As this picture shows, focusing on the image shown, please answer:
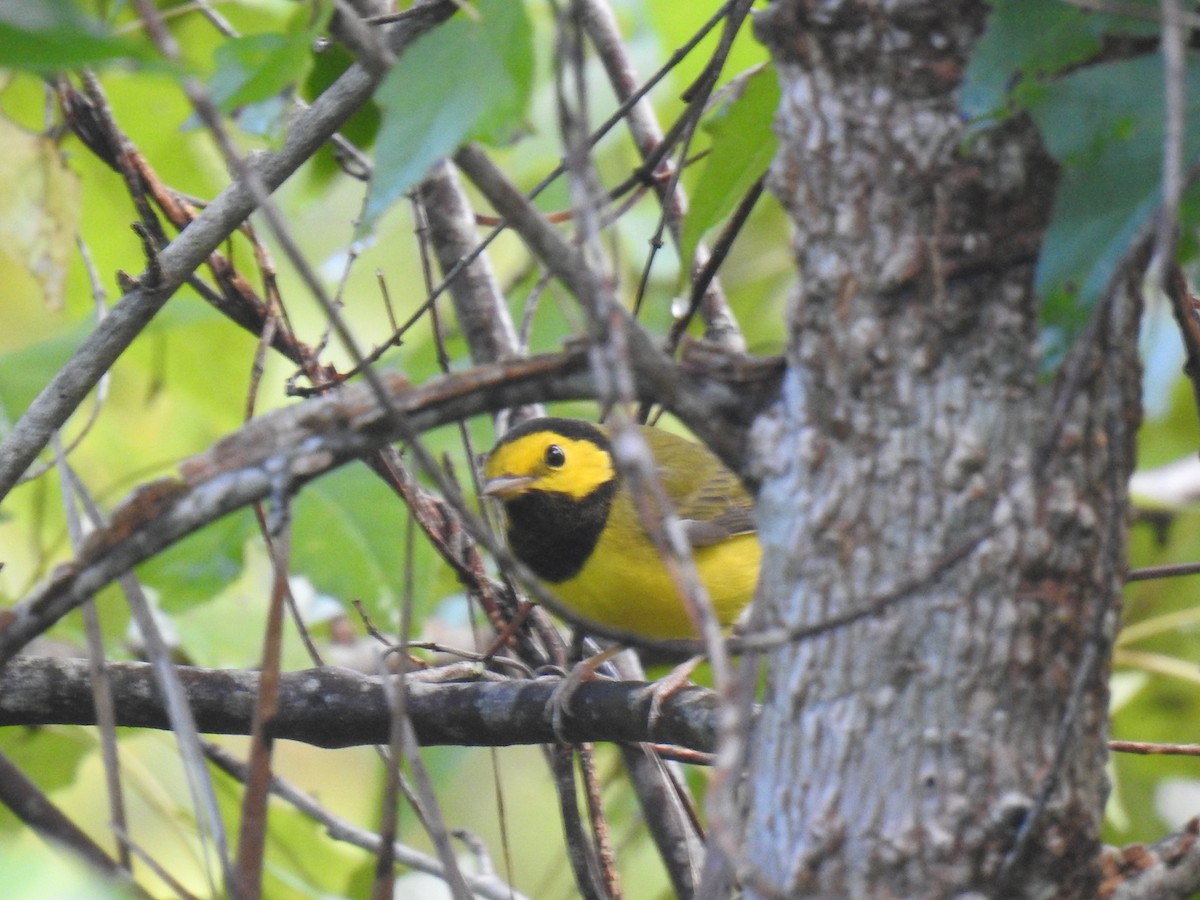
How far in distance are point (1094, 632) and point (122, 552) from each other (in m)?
0.79

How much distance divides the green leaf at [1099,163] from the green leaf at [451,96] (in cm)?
39

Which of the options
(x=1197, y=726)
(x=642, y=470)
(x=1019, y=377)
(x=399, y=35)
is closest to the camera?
(x=642, y=470)

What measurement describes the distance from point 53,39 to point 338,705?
115 cm

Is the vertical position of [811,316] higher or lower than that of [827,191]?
lower

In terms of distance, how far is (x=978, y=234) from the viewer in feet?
3.48

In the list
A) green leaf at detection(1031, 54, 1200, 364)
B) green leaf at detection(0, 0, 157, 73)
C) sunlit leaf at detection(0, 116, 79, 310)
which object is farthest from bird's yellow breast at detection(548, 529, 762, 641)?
green leaf at detection(0, 0, 157, 73)

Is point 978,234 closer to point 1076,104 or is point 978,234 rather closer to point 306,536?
point 1076,104

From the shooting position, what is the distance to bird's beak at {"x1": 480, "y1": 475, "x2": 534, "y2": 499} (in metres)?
2.88

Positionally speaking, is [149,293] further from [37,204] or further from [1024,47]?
[1024,47]

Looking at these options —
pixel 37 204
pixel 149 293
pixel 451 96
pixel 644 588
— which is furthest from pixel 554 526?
pixel 451 96

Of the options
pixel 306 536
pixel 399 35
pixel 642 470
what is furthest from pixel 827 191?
pixel 306 536

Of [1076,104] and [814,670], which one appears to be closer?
[1076,104]

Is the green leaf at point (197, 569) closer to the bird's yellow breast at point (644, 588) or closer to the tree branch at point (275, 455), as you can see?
the bird's yellow breast at point (644, 588)

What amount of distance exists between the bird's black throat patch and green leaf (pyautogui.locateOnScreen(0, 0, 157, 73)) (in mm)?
2293
